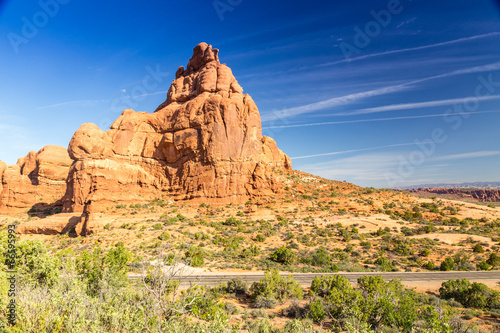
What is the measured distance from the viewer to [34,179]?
52844mm

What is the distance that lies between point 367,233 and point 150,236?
3119 cm

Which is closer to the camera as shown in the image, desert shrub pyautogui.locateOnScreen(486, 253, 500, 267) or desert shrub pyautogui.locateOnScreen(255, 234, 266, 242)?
desert shrub pyautogui.locateOnScreen(486, 253, 500, 267)

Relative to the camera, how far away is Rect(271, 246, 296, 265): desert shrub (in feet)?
92.1

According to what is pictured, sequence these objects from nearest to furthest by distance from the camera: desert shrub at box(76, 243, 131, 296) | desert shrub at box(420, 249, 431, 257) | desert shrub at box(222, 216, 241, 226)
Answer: desert shrub at box(76, 243, 131, 296) < desert shrub at box(420, 249, 431, 257) < desert shrub at box(222, 216, 241, 226)

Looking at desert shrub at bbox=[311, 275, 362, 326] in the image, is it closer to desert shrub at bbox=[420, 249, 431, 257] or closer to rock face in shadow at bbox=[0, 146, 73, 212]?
desert shrub at bbox=[420, 249, 431, 257]

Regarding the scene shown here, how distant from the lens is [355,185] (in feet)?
205

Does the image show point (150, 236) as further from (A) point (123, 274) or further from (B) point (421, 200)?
(B) point (421, 200)

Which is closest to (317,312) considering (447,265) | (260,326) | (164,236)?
(260,326)

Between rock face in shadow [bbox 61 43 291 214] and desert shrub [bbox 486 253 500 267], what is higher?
rock face in shadow [bbox 61 43 291 214]

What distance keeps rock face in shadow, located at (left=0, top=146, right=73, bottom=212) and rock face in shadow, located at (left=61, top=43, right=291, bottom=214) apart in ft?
55.0

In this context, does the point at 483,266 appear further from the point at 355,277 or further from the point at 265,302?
the point at 265,302

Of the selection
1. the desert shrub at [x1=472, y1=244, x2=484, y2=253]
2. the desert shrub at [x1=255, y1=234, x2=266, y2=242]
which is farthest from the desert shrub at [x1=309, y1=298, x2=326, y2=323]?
the desert shrub at [x1=472, y1=244, x2=484, y2=253]

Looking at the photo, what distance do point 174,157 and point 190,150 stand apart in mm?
3867

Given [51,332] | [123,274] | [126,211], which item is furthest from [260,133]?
[51,332]
